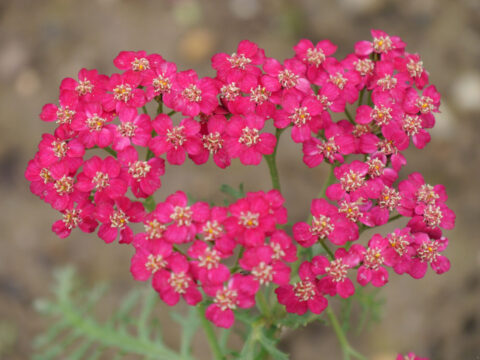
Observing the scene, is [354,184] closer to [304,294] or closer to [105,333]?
[304,294]

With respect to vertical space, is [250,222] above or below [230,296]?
above

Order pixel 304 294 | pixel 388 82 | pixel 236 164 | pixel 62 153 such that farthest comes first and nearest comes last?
pixel 236 164 → pixel 388 82 → pixel 62 153 → pixel 304 294

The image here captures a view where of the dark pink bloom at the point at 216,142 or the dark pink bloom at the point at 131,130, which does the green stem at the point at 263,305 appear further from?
the dark pink bloom at the point at 131,130

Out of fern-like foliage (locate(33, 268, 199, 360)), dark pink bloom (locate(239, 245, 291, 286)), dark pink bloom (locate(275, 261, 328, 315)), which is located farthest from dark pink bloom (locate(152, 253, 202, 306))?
fern-like foliage (locate(33, 268, 199, 360))

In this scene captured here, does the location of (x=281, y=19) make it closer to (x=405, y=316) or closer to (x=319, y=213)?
(x=405, y=316)

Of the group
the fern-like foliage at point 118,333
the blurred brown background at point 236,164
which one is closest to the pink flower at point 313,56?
the fern-like foliage at point 118,333

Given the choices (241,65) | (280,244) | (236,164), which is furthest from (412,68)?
(236,164)

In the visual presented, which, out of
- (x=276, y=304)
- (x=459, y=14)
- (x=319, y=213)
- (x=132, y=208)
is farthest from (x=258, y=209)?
(x=459, y=14)
